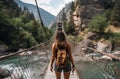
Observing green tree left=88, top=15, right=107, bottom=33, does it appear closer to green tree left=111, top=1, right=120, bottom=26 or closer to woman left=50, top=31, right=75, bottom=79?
green tree left=111, top=1, right=120, bottom=26

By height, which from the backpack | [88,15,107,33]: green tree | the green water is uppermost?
the backpack

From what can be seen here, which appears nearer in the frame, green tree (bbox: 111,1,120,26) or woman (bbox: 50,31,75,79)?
woman (bbox: 50,31,75,79)

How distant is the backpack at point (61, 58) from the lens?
719cm

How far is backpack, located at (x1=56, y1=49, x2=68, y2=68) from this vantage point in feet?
23.6

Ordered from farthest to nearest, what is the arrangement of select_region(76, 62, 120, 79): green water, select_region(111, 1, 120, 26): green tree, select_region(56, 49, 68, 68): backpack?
select_region(111, 1, 120, 26): green tree < select_region(76, 62, 120, 79): green water < select_region(56, 49, 68, 68): backpack

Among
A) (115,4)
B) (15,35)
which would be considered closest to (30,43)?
(15,35)

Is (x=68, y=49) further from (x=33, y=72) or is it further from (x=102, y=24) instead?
(x=102, y=24)

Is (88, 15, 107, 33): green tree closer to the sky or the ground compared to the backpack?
closer to the ground

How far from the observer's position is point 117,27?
66.8 m

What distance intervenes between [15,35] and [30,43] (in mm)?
3533

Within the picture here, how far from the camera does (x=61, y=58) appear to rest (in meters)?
7.23

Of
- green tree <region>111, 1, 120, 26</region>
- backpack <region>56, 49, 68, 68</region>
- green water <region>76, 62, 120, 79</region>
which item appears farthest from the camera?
green tree <region>111, 1, 120, 26</region>

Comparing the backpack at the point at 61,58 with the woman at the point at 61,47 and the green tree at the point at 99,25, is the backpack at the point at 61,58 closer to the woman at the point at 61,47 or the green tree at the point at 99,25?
the woman at the point at 61,47

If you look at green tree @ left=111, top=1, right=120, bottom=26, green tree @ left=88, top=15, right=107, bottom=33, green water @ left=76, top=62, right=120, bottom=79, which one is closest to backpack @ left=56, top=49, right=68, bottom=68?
green water @ left=76, top=62, right=120, bottom=79
